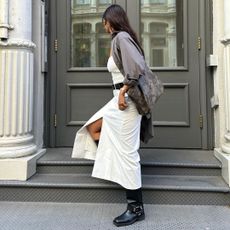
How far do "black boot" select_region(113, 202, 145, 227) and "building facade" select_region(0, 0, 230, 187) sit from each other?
51.5 inches

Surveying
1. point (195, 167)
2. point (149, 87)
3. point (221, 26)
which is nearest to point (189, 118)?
point (195, 167)

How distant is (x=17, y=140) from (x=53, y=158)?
463 mm

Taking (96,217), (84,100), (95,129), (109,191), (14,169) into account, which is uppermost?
(84,100)

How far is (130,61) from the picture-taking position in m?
2.65

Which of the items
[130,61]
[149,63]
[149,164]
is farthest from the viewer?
[149,63]

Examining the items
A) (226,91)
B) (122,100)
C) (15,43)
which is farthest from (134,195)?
(15,43)

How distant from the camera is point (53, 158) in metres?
Answer: 3.76

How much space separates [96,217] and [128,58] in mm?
1349

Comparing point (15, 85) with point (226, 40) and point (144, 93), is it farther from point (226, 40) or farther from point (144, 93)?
point (226, 40)

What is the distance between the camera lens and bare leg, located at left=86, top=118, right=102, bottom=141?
3.10 metres

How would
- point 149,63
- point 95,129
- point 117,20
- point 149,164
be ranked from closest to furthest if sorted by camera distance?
point 117,20 → point 95,129 → point 149,164 → point 149,63

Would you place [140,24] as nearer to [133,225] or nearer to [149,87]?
[149,87]

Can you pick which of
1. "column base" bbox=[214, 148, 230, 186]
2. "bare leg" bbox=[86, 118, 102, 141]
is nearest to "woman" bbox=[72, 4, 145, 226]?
"bare leg" bbox=[86, 118, 102, 141]

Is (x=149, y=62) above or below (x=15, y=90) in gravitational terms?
above
